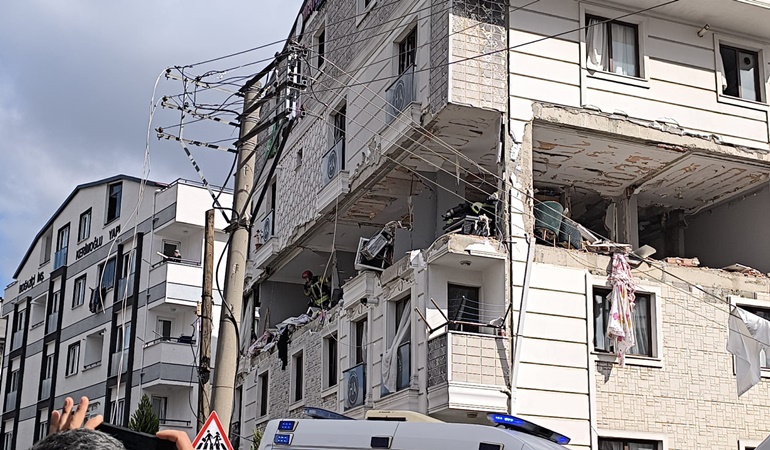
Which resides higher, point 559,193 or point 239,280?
point 559,193

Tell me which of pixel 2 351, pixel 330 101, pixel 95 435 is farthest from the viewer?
pixel 2 351

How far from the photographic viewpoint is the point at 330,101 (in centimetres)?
2781

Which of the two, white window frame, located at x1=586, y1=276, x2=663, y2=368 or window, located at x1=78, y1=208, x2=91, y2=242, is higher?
window, located at x1=78, y1=208, x2=91, y2=242

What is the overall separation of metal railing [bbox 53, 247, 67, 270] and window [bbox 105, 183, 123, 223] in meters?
4.69

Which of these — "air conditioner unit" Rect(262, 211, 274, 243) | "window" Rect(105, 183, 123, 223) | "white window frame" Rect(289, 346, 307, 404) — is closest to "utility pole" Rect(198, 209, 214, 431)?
"white window frame" Rect(289, 346, 307, 404)

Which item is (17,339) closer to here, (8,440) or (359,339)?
(8,440)

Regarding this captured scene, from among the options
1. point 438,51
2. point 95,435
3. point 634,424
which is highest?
point 438,51

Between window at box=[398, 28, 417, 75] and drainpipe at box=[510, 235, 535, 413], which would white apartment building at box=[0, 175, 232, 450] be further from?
drainpipe at box=[510, 235, 535, 413]

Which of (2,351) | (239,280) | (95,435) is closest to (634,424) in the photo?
(239,280)

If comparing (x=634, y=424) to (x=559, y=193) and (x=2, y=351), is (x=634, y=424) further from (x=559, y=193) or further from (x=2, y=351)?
(x=2, y=351)

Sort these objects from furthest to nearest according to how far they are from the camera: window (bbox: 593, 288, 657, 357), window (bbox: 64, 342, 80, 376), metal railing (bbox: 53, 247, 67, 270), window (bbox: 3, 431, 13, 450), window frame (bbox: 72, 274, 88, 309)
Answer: window (bbox: 3, 431, 13, 450), metal railing (bbox: 53, 247, 67, 270), window frame (bbox: 72, 274, 88, 309), window (bbox: 64, 342, 80, 376), window (bbox: 593, 288, 657, 357)

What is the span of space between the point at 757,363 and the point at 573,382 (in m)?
3.77

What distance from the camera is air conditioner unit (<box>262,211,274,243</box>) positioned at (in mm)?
32156

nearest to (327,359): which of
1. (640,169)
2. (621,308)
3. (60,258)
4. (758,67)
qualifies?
(621,308)
